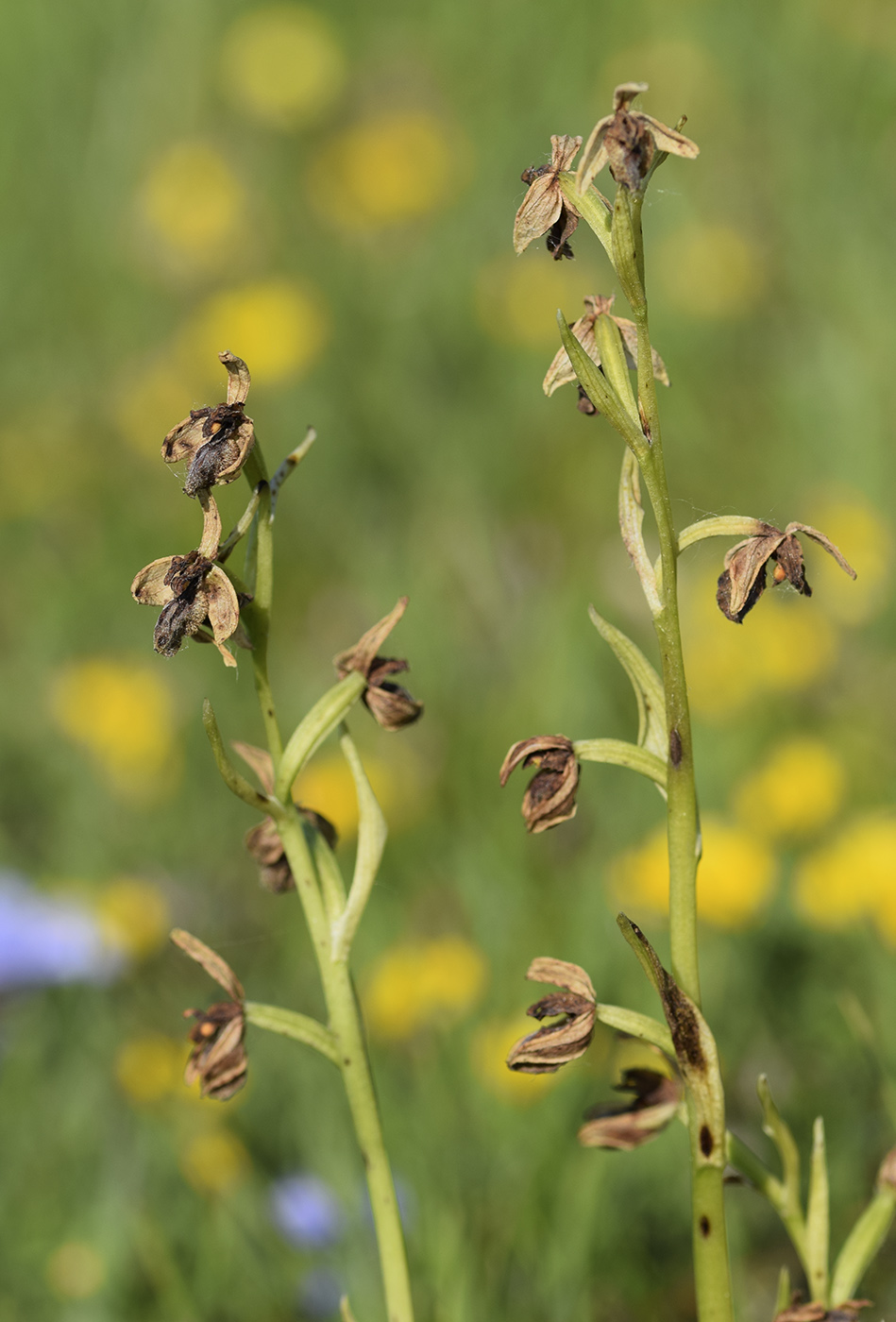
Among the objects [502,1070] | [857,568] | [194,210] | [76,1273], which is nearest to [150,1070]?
[76,1273]

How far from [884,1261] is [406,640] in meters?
2.25

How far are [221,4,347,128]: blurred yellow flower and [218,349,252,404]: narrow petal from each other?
17.9 ft

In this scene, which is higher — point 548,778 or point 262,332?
point 262,332

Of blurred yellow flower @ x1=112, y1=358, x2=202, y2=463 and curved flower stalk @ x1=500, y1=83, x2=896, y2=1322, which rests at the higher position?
blurred yellow flower @ x1=112, y1=358, x2=202, y2=463

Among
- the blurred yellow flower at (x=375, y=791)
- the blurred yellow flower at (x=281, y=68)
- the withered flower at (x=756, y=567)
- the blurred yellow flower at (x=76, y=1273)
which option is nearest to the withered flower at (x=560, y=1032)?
the withered flower at (x=756, y=567)

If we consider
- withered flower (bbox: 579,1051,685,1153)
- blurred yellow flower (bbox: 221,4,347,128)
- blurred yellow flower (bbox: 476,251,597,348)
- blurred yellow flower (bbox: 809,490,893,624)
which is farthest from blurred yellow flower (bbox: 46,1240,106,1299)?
blurred yellow flower (bbox: 221,4,347,128)

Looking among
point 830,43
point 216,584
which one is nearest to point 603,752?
point 216,584

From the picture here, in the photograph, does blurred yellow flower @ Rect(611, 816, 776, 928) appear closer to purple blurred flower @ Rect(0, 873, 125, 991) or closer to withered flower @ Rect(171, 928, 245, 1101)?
purple blurred flower @ Rect(0, 873, 125, 991)

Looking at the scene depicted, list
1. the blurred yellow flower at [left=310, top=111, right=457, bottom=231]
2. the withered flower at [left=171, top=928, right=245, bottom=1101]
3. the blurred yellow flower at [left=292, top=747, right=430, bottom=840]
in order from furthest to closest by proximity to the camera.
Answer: the blurred yellow flower at [left=310, top=111, right=457, bottom=231]
the blurred yellow flower at [left=292, top=747, right=430, bottom=840]
the withered flower at [left=171, top=928, right=245, bottom=1101]

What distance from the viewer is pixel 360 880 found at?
1.29 m

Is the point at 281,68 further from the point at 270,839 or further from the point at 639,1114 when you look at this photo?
the point at 639,1114

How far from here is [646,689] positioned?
4.20ft

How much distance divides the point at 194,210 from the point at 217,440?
4.89 m

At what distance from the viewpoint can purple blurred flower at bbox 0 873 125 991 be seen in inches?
106
